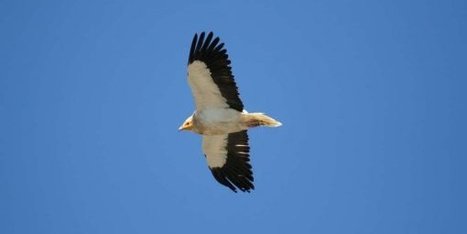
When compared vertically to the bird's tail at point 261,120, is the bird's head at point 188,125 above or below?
below

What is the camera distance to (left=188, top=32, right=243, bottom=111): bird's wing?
11625 millimetres

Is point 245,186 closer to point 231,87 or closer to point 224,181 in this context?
point 224,181

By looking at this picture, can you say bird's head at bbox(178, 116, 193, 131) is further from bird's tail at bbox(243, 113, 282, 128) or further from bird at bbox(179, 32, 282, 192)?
bird's tail at bbox(243, 113, 282, 128)

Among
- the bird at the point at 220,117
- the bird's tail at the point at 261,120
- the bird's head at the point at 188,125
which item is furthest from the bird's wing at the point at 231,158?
the bird's tail at the point at 261,120

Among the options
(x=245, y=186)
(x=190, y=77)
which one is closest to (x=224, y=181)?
(x=245, y=186)

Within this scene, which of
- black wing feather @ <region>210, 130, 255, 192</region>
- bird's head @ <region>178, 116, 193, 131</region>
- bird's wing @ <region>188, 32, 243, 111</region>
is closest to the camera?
bird's wing @ <region>188, 32, 243, 111</region>

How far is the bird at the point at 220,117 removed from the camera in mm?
11648

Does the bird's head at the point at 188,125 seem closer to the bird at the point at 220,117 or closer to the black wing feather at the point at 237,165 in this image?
the bird at the point at 220,117

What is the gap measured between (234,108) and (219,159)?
4.68ft

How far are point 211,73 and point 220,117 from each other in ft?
3.12

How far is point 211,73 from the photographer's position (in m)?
11.7

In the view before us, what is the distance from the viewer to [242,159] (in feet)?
42.4

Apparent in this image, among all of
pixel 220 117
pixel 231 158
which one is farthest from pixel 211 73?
pixel 231 158

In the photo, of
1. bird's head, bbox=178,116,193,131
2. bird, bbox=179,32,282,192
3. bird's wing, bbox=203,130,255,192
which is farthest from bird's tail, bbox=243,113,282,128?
bird's head, bbox=178,116,193,131
